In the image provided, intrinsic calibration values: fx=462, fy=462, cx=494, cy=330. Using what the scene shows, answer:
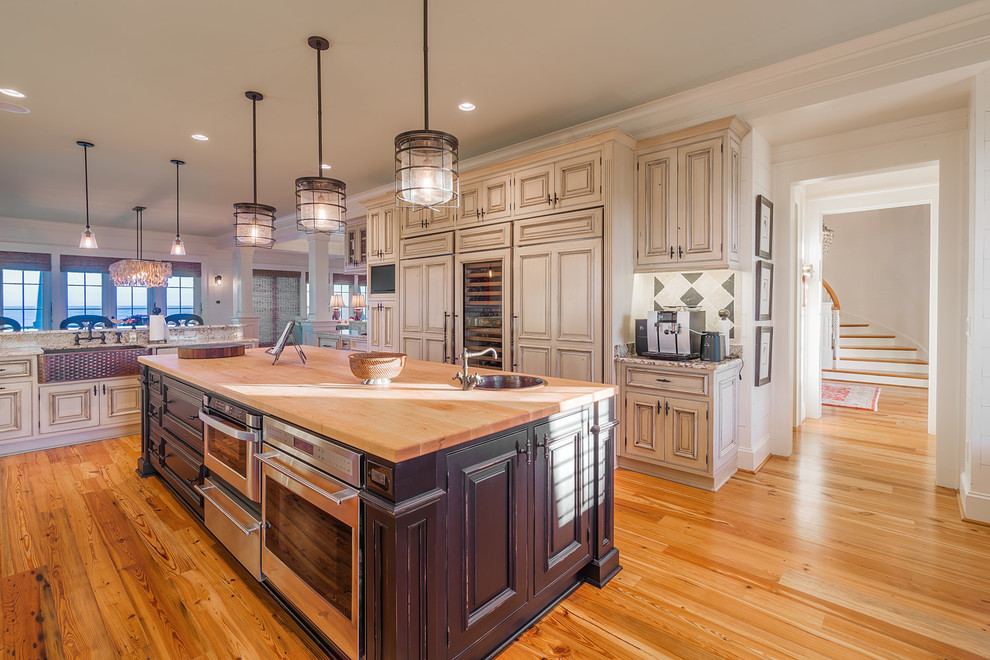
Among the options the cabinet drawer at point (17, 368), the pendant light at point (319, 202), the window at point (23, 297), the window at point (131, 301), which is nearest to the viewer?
the pendant light at point (319, 202)

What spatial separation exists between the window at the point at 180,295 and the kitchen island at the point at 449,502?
953cm

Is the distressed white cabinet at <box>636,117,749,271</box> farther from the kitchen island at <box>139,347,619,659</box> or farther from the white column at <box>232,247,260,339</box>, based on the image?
the white column at <box>232,247,260,339</box>

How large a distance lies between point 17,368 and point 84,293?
6.44 meters

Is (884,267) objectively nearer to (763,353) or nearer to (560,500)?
(763,353)

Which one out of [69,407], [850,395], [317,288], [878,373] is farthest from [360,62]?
[878,373]

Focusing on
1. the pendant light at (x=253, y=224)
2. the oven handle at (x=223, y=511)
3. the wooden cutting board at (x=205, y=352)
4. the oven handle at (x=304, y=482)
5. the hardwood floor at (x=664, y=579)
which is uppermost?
the pendant light at (x=253, y=224)

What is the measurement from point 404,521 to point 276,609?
1.13 m

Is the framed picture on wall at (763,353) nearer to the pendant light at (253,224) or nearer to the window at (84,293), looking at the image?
the pendant light at (253,224)

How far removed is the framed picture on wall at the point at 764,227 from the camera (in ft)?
11.4

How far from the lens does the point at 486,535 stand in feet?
5.13

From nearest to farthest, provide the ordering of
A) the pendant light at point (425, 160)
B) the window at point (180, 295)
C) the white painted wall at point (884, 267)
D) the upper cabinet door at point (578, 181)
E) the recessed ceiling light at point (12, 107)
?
1. the pendant light at point (425, 160)
2. the upper cabinet door at point (578, 181)
3. the recessed ceiling light at point (12, 107)
4. the white painted wall at point (884, 267)
5. the window at point (180, 295)

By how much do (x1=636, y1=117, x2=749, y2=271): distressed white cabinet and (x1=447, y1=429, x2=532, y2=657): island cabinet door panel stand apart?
7.56 ft

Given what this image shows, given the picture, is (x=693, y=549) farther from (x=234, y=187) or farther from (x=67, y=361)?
(x=234, y=187)

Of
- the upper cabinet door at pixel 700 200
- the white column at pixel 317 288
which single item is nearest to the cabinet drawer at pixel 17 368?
the white column at pixel 317 288
